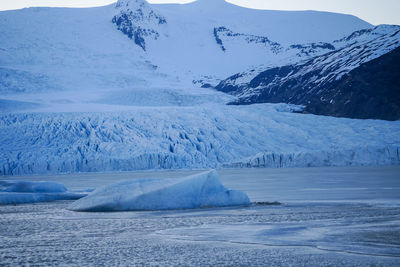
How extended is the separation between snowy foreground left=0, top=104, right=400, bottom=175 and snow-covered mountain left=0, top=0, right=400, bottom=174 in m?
0.05

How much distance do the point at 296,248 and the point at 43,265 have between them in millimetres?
1715

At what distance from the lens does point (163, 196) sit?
7551 millimetres

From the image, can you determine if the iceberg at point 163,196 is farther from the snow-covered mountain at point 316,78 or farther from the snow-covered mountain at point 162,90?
the snow-covered mountain at point 316,78

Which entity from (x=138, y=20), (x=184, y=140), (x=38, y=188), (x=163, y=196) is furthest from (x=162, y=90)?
(x=163, y=196)

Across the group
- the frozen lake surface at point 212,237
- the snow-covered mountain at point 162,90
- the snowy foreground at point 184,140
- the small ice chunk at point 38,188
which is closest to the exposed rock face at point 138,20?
the snow-covered mountain at point 162,90

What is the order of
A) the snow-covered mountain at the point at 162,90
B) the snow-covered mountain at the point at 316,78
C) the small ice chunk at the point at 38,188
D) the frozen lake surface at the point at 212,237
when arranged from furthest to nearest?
the snow-covered mountain at the point at 316,78 < the snow-covered mountain at the point at 162,90 < the small ice chunk at the point at 38,188 < the frozen lake surface at the point at 212,237

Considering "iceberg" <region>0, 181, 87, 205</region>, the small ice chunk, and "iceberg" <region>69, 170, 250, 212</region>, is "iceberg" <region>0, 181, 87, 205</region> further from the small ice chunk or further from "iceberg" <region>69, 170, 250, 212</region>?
"iceberg" <region>69, 170, 250, 212</region>

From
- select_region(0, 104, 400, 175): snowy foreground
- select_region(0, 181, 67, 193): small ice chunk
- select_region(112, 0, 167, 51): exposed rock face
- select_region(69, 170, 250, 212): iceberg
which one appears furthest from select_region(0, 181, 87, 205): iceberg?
select_region(112, 0, 167, 51): exposed rock face

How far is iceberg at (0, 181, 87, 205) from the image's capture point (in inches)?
375

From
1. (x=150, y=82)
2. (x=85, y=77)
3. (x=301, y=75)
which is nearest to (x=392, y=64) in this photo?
(x=301, y=75)

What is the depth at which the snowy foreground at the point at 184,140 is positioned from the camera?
73.3 ft

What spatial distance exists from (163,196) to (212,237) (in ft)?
9.61

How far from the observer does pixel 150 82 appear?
50.0 metres

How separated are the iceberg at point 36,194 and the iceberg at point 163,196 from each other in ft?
7.43
